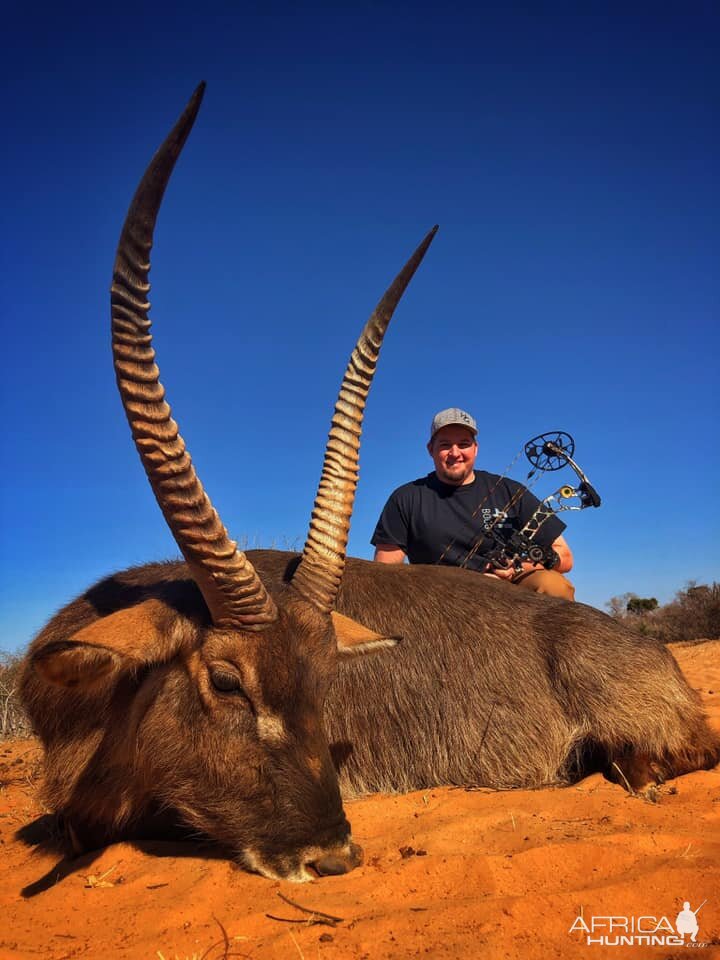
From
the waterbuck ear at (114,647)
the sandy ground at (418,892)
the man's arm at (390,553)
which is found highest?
the man's arm at (390,553)

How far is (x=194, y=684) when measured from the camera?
3.15 metres

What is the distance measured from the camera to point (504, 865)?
2686mm

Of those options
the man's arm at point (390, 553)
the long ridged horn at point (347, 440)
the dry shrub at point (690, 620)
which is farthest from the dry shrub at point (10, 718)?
the dry shrub at point (690, 620)

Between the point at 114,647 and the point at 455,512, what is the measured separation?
17.5ft

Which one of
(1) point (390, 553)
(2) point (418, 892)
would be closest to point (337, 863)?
(2) point (418, 892)

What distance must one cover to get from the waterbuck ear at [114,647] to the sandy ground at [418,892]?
88cm

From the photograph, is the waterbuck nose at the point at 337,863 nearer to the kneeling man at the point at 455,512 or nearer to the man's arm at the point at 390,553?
the kneeling man at the point at 455,512

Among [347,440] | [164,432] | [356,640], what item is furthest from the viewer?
[347,440]

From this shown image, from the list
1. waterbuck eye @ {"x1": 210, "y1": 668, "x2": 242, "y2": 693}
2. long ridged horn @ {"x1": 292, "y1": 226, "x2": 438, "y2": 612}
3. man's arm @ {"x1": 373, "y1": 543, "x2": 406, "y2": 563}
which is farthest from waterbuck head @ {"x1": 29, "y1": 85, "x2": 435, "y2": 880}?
man's arm @ {"x1": 373, "y1": 543, "x2": 406, "y2": 563}

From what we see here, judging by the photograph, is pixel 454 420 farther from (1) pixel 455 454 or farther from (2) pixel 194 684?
(2) pixel 194 684

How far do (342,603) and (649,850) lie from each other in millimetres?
2392

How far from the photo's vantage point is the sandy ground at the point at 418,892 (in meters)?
2.22

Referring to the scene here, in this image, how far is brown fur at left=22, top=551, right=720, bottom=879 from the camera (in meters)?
2.98

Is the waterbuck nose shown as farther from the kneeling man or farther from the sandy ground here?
the kneeling man
